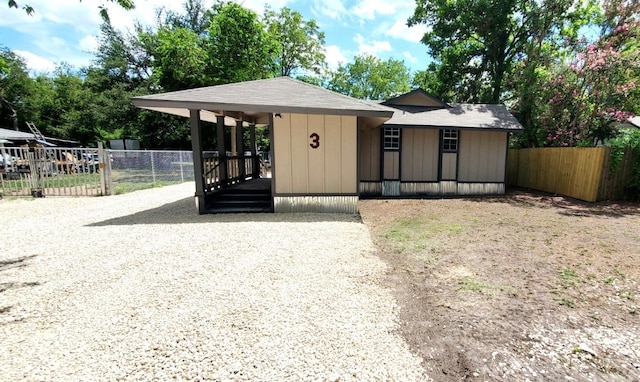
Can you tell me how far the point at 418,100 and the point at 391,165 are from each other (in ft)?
11.4

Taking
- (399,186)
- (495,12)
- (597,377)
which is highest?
(495,12)

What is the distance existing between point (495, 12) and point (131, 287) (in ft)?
60.0

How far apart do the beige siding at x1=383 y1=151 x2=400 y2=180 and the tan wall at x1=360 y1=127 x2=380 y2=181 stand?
279 mm

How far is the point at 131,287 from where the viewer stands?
3.25 meters

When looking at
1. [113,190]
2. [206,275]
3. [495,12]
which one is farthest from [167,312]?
[495,12]

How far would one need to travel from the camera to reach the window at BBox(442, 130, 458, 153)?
31.3 ft

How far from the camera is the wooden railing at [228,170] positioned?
741 centimetres

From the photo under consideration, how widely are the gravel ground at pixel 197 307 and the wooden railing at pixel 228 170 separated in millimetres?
2248

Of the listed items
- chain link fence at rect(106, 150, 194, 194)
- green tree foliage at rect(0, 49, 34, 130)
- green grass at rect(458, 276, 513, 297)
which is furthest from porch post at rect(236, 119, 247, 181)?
green tree foliage at rect(0, 49, 34, 130)

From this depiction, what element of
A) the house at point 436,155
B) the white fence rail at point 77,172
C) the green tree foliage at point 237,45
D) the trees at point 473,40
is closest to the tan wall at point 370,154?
the house at point 436,155

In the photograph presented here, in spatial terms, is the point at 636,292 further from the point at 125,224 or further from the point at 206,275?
the point at 125,224

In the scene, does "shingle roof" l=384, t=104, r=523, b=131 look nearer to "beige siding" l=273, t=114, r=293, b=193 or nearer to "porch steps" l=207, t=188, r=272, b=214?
"beige siding" l=273, t=114, r=293, b=193

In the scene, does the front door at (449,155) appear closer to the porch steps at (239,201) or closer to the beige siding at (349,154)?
the beige siding at (349,154)

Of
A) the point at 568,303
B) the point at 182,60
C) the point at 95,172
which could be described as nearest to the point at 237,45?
the point at 182,60
